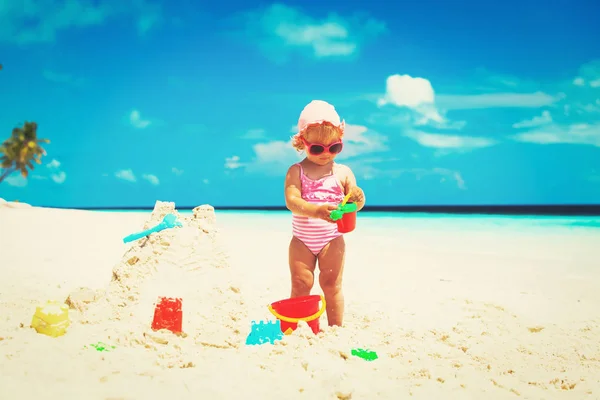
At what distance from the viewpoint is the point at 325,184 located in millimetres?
3223

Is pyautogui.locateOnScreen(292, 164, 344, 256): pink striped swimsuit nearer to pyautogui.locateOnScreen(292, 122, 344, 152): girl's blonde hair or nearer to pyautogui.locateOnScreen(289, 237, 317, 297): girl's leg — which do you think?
pyautogui.locateOnScreen(289, 237, 317, 297): girl's leg

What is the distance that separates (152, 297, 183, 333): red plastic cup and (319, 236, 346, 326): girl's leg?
100cm

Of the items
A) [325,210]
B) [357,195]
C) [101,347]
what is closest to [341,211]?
[325,210]

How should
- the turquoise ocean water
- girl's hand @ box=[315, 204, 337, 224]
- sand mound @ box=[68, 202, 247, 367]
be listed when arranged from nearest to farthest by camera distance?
sand mound @ box=[68, 202, 247, 367]
girl's hand @ box=[315, 204, 337, 224]
the turquoise ocean water

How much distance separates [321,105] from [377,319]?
1.82 meters

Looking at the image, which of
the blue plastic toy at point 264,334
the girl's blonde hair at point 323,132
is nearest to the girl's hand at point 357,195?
the girl's blonde hair at point 323,132

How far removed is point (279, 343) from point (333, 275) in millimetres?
744

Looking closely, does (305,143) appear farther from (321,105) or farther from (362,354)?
(362,354)

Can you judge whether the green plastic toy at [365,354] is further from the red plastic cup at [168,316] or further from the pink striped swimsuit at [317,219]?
the red plastic cup at [168,316]

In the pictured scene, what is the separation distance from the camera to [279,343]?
105 inches

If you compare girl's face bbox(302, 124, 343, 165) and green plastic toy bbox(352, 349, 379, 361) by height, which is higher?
girl's face bbox(302, 124, 343, 165)

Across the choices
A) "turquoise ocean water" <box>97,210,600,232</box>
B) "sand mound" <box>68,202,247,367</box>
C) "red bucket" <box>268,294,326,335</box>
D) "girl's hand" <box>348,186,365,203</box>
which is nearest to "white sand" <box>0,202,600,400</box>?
"sand mound" <box>68,202,247,367</box>

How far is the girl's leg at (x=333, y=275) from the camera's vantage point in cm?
324

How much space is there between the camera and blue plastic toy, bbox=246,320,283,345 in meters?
2.78
